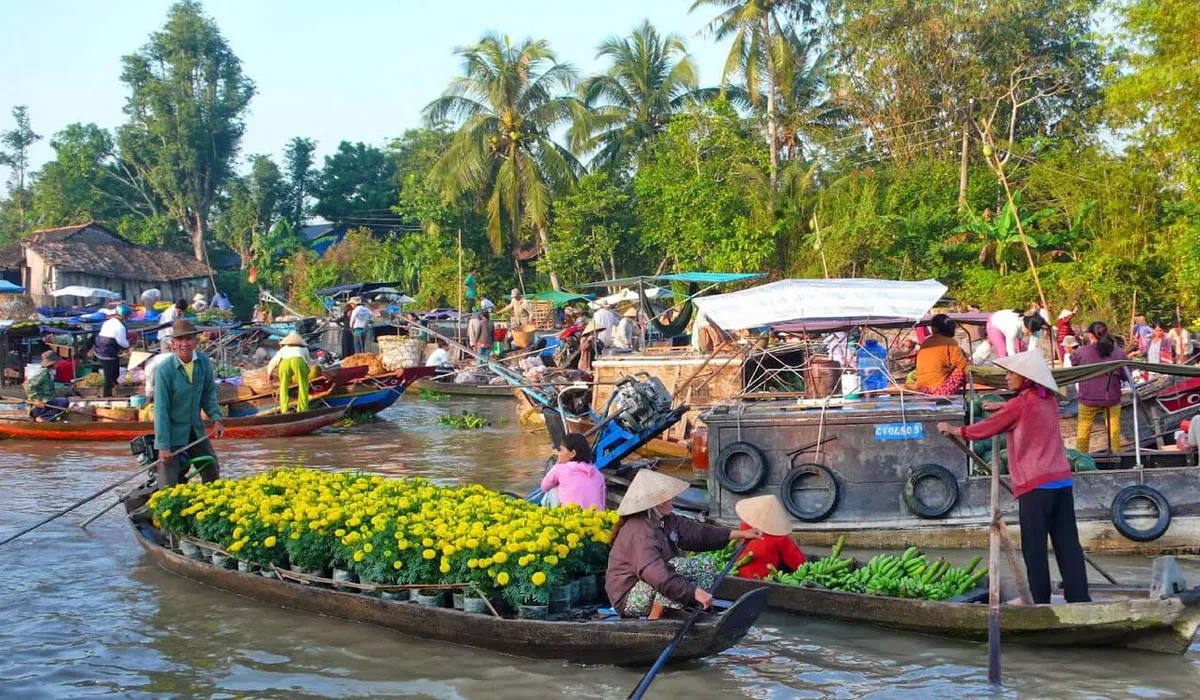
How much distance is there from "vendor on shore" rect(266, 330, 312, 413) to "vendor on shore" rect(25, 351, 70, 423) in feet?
10.8

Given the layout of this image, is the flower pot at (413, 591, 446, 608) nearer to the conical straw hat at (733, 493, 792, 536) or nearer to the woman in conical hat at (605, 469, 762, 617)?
the woman in conical hat at (605, 469, 762, 617)

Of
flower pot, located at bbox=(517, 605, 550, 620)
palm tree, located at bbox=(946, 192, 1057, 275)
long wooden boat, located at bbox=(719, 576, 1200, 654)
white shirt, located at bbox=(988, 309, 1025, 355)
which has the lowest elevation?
long wooden boat, located at bbox=(719, 576, 1200, 654)

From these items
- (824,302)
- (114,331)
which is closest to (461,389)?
(114,331)

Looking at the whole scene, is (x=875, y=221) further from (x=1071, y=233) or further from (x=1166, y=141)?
(x=1166, y=141)

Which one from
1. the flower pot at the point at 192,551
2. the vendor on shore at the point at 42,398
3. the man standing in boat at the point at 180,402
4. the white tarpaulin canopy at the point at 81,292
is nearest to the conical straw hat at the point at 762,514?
the flower pot at the point at 192,551

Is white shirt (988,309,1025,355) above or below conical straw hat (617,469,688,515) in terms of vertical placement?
above

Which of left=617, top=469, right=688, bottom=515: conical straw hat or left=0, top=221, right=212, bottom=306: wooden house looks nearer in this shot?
left=617, top=469, right=688, bottom=515: conical straw hat

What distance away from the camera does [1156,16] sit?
18.6 meters

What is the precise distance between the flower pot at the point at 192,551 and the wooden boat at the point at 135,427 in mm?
8766

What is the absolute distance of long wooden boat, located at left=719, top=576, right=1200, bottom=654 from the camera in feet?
19.4

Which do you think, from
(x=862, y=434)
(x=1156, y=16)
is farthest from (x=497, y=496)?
(x=1156, y=16)

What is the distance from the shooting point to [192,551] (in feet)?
25.2

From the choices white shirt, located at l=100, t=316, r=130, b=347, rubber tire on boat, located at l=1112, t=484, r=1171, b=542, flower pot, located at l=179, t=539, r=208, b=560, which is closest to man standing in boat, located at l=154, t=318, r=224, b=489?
flower pot, located at l=179, t=539, r=208, b=560

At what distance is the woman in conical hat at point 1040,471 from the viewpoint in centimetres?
621
